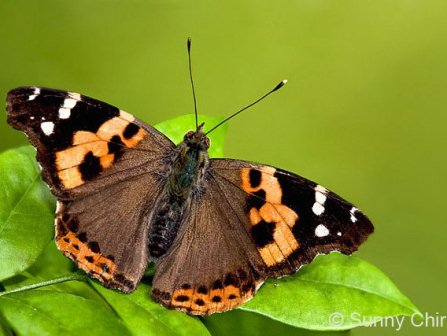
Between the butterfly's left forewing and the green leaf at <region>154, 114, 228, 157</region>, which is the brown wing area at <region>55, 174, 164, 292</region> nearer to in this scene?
the butterfly's left forewing

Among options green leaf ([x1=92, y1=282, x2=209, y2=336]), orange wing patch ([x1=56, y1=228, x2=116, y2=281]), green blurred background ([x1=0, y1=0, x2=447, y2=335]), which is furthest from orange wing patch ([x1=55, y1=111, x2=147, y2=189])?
green blurred background ([x1=0, y1=0, x2=447, y2=335])

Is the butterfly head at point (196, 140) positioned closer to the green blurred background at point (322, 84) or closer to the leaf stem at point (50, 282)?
the leaf stem at point (50, 282)

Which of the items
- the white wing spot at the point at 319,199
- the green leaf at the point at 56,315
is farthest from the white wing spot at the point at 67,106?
the white wing spot at the point at 319,199

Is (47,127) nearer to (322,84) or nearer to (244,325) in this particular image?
(244,325)

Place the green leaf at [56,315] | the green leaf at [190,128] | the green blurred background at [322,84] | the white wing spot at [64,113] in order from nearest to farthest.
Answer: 1. the green leaf at [56,315]
2. the white wing spot at [64,113]
3. the green leaf at [190,128]
4. the green blurred background at [322,84]

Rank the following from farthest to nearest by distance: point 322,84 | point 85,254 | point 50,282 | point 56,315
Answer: point 322,84 → point 85,254 → point 50,282 → point 56,315

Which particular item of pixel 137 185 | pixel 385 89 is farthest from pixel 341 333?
pixel 385 89

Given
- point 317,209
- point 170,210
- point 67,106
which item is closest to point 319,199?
point 317,209

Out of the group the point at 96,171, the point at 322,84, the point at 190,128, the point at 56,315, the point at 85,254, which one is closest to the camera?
the point at 56,315
